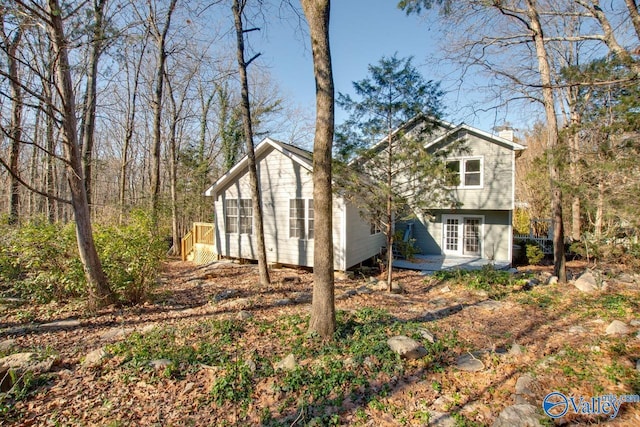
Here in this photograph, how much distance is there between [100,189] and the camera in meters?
28.6

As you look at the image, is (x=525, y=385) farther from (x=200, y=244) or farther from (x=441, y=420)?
(x=200, y=244)

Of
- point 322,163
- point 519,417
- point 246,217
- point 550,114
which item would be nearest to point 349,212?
point 246,217

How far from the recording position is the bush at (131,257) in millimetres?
5746

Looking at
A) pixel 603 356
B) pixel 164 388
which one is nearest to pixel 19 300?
pixel 164 388

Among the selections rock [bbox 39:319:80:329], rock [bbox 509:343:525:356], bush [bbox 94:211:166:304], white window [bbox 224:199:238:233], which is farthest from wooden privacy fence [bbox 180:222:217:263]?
rock [bbox 509:343:525:356]

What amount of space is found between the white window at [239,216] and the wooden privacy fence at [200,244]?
1.62 m

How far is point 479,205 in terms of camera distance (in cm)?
1277

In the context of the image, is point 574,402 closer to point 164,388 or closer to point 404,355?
point 404,355

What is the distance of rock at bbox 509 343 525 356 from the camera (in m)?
4.18

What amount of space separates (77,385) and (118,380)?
15.4 inches

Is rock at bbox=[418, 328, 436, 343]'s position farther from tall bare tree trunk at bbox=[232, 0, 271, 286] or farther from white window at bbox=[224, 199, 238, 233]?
white window at bbox=[224, 199, 238, 233]

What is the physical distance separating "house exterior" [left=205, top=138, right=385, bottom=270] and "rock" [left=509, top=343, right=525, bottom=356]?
5.65 metres

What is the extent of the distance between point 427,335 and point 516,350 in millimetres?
1161

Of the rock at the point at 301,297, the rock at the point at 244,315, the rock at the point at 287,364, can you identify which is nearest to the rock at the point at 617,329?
the rock at the point at 287,364
